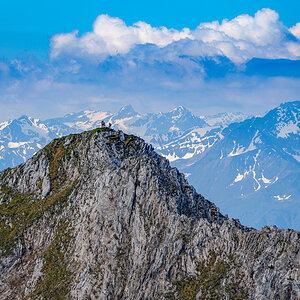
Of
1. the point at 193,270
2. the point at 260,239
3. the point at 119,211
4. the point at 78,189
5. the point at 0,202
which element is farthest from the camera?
the point at 0,202

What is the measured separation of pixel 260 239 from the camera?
102 meters

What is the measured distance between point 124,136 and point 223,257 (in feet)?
220

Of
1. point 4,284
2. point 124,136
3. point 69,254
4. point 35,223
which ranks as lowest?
point 4,284

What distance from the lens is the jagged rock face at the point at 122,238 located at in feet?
331

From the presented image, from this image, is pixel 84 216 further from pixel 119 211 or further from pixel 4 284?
→ pixel 4 284

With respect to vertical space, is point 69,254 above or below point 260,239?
below

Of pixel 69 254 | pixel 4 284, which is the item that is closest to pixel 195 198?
pixel 69 254

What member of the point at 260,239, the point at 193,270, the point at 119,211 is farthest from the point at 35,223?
the point at 260,239

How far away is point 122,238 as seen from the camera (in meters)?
121

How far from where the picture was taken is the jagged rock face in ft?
331

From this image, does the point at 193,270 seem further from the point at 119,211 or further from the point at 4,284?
the point at 4,284

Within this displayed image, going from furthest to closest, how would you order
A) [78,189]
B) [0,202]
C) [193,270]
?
[0,202] → [78,189] → [193,270]

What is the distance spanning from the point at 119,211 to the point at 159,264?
20.9 meters

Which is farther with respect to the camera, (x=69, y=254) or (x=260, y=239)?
(x=69, y=254)
